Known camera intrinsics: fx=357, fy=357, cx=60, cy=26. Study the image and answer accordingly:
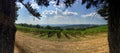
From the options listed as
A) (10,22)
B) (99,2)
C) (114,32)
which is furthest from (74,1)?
(10,22)

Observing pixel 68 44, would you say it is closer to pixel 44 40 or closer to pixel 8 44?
pixel 44 40

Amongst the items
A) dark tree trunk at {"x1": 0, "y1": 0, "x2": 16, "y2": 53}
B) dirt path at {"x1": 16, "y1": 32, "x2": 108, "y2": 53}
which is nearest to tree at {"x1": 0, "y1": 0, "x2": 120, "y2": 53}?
dark tree trunk at {"x1": 0, "y1": 0, "x2": 16, "y2": 53}

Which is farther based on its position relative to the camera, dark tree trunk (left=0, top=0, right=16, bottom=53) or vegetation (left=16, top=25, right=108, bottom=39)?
vegetation (left=16, top=25, right=108, bottom=39)

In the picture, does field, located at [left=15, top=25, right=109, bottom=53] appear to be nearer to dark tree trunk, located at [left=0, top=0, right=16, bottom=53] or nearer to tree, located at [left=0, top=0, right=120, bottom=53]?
tree, located at [left=0, top=0, right=120, bottom=53]

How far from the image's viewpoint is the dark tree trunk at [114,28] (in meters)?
4.46

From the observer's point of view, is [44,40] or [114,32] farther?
[44,40]

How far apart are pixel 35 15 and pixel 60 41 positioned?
531 centimetres

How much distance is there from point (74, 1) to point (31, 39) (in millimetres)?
5380

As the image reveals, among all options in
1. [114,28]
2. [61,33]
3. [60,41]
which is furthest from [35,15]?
[60,41]

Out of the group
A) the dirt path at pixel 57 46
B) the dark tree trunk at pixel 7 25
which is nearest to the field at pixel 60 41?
the dirt path at pixel 57 46

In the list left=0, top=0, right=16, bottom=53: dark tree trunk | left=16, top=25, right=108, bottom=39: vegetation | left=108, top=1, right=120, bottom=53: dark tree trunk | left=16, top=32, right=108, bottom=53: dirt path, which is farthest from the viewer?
left=16, top=25, right=108, bottom=39: vegetation

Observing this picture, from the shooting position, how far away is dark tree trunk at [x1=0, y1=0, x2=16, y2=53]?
4.07m

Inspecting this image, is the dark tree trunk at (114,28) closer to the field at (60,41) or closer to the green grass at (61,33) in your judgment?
the field at (60,41)

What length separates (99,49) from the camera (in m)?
9.64
